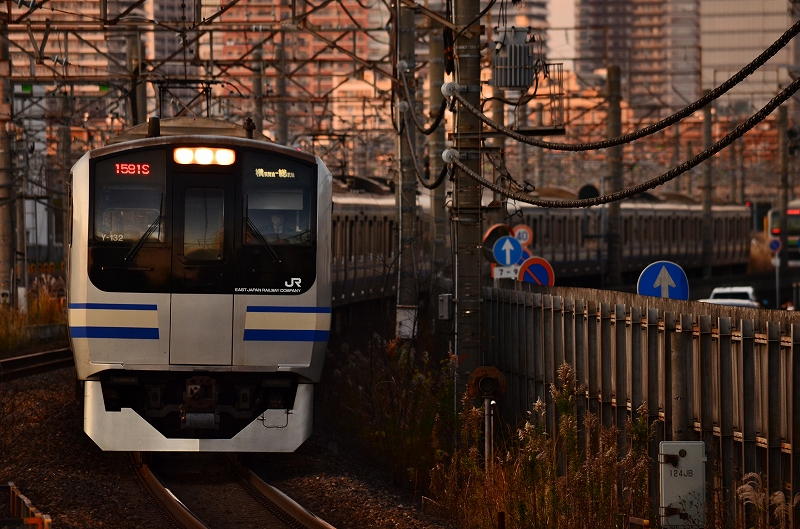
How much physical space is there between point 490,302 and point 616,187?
15.6 m

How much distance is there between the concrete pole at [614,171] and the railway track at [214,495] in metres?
19.2

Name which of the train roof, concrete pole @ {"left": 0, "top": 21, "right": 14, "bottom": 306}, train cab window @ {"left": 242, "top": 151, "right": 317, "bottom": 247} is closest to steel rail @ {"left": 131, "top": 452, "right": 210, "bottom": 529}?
train cab window @ {"left": 242, "top": 151, "right": 317, "bottom": 247}

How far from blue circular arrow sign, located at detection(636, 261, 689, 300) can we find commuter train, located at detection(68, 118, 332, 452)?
298 cm

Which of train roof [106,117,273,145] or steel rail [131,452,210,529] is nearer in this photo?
steel rail [131,452,210,529]

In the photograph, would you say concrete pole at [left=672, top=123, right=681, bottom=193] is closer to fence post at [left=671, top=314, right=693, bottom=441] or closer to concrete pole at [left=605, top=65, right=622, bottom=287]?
concrete pole at [left=605, top=65, right=622, bottom=287]

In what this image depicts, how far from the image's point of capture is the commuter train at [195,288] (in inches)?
436

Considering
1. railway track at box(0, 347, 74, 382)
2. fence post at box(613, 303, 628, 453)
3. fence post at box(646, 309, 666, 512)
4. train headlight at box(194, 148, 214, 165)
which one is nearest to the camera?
fence post at box(646, 309, 666, 512)

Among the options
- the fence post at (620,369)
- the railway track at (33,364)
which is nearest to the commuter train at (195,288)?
the fence post at (620,369)

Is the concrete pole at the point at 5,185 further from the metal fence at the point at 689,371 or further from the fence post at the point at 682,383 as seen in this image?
the fence post at the point at 682,383

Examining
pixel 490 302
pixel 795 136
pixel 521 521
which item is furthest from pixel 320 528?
pixel 795 136

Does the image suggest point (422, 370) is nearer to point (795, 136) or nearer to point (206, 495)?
point (206, 495)

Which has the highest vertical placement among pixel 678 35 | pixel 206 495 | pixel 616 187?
pixel 678 35

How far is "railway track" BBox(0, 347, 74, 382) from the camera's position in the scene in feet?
54.4

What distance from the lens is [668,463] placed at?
317 inches
